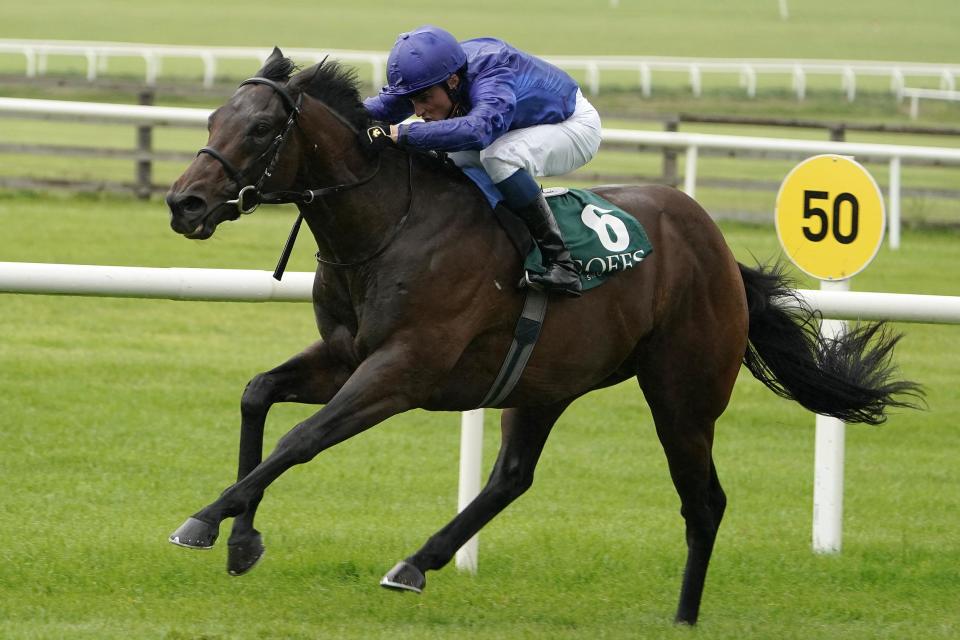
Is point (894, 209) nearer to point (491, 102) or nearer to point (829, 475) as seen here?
point (829, 475)

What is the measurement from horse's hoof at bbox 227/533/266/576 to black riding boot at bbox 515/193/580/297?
1.07 metres

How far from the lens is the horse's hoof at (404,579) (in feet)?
14.5

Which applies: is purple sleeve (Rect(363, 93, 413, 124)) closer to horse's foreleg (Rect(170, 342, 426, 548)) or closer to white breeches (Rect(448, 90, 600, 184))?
white breeches (Rect(448, 90, 600, 184))

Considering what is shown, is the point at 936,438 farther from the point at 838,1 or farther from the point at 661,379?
the point at 838,1

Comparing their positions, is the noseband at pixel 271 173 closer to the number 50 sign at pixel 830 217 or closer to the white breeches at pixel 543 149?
the white breeches at pixel 543 149

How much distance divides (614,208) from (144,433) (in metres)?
3.14

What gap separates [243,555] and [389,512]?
1.67 m

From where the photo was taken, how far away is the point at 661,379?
187 inches

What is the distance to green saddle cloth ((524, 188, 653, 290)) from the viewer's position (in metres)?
4.45

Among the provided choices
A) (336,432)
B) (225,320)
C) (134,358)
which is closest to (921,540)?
(336,432)

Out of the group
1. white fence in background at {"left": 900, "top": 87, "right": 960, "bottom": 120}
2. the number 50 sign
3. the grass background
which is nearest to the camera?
the grass background

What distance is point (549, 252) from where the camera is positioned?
14.3ft

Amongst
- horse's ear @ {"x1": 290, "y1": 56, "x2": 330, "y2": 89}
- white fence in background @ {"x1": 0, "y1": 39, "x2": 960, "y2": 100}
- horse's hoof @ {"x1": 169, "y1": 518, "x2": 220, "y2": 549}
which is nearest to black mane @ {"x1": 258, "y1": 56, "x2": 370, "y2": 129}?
horse's ear @ {"x1": 290, "y1": 56, "x2": 330, "y2": 89}

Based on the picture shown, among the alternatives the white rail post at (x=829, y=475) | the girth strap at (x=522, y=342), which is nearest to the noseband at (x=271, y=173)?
the girth strap at (x=522, y=342)
